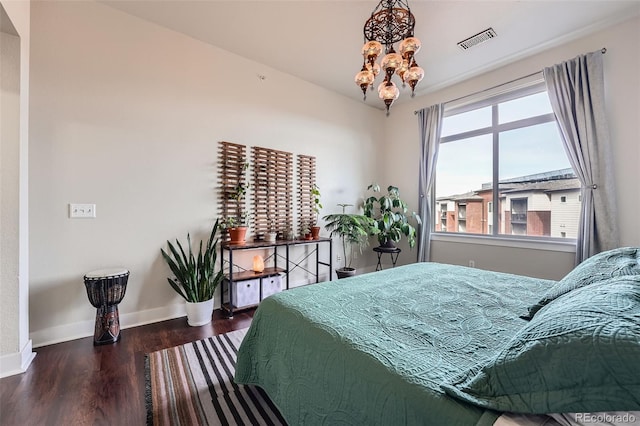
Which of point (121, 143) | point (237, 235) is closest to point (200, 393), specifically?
point (237, 235)

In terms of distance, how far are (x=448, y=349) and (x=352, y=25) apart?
9.70 feet

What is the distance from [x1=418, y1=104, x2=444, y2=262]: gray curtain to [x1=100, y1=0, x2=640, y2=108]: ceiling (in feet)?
2.68

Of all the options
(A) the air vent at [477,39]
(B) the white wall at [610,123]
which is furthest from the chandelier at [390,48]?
(B) the white wall at [610,123]

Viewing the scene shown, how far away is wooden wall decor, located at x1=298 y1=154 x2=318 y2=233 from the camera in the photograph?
376cm

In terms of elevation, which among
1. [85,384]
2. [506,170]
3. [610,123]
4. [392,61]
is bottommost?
[85,384]

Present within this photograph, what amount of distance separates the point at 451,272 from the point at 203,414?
6.27ft

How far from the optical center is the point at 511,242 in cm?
336

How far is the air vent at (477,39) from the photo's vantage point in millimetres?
2777

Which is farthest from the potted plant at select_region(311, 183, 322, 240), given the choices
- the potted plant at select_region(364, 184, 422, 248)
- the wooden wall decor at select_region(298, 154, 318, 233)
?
the potted plant at select_region(364, 184, 422, 248)

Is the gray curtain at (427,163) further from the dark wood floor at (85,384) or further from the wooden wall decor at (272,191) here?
the dark wood floor at (85,384)

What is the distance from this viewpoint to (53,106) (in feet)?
7.36

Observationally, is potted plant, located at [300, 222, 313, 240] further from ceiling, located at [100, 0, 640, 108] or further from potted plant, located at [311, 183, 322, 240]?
ceiling, located at [100, 0, 640, 108]

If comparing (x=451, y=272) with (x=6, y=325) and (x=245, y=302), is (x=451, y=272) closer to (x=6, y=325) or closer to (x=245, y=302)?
(x=245, y=302)

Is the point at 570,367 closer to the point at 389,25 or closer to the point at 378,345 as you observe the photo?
the point at 378,345
